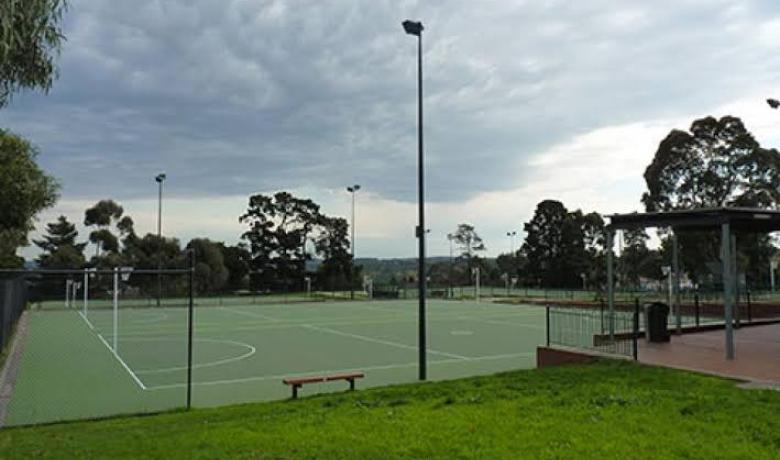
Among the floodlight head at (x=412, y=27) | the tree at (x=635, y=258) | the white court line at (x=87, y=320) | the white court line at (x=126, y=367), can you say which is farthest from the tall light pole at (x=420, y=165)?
the tree at (x=635, y=258)

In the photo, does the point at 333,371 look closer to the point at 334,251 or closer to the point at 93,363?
the point at 93,363

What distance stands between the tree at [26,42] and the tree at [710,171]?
41.7 metres

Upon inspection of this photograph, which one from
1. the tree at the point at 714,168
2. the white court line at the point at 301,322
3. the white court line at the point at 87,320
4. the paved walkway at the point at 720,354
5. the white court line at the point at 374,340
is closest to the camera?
the paved walkway at the point at 720,354

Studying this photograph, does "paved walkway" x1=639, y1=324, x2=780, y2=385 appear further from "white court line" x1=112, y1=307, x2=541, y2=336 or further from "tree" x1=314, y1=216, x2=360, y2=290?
"tree" x1=314, y1=216, x2=360, y2=290

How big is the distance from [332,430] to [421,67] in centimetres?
873

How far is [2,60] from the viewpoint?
16.4ft

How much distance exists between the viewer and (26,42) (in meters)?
5.32

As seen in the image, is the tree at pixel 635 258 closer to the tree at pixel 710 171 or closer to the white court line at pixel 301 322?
the tree at pixel 710 171

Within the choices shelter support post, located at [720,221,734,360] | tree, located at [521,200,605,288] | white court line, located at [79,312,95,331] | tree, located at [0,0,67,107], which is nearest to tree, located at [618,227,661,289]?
tree, located at [521,200,605,288]

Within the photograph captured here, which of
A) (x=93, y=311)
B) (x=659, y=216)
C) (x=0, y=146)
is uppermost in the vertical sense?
(x=0, y=146)

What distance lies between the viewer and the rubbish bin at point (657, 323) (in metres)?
14.7

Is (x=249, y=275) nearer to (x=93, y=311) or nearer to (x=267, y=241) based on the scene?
(x=267, y=241)

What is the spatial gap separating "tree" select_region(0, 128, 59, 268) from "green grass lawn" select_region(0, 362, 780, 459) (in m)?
8.95

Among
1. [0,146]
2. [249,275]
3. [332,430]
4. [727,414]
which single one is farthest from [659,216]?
[249,275]
